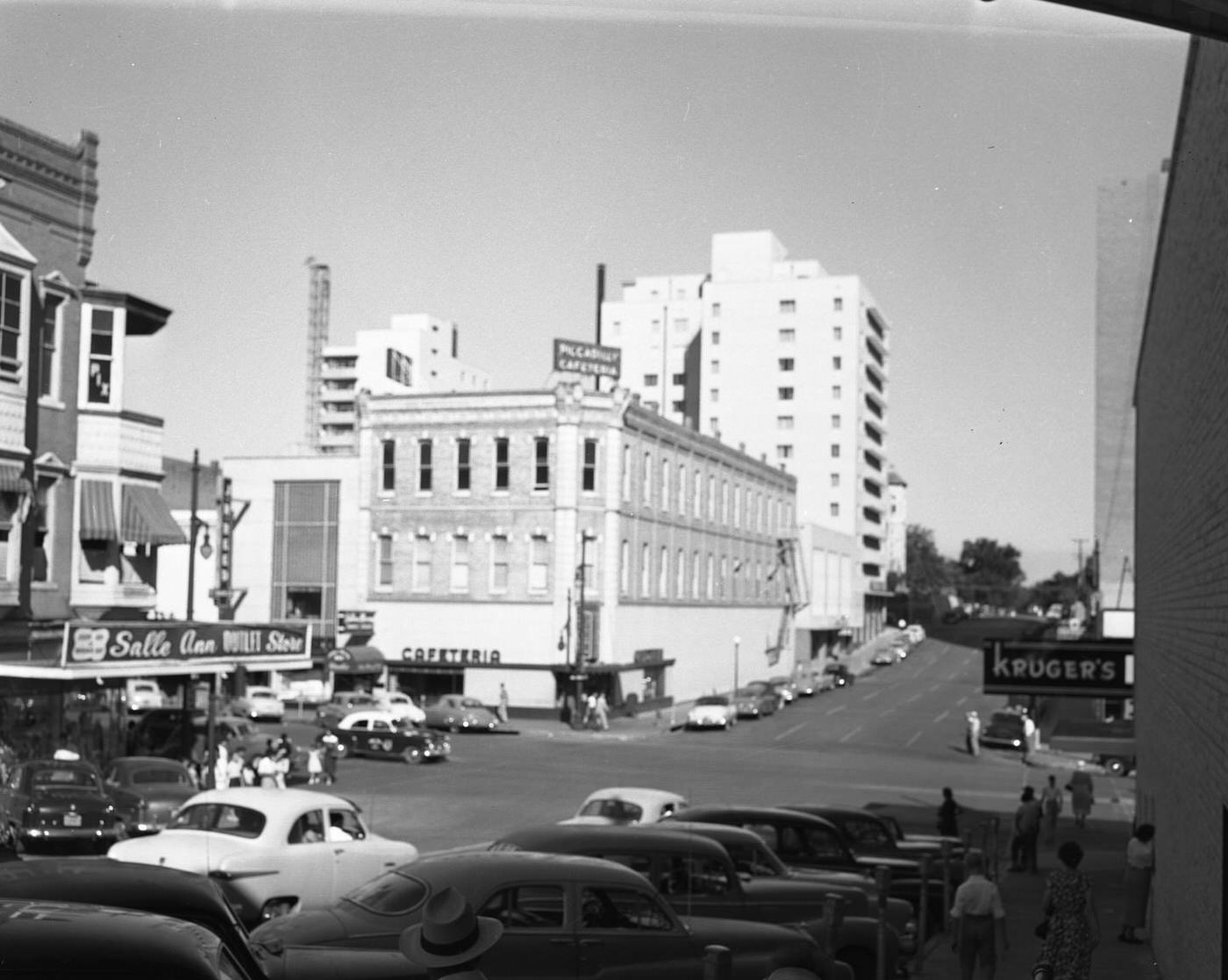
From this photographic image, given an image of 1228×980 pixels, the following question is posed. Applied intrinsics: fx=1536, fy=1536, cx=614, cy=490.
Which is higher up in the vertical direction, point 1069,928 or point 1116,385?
point 1116,385

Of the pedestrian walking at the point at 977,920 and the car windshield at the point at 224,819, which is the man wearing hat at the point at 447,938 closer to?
the pedestrian walking at the point at 977,920

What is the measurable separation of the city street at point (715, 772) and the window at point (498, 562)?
628 cm

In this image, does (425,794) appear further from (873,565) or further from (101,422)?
(873,565)

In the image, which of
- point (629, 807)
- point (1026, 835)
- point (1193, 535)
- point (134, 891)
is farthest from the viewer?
point (1026, 835)

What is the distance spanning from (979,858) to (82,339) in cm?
2400

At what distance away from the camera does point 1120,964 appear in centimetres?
1652

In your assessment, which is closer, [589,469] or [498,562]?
[589,469]

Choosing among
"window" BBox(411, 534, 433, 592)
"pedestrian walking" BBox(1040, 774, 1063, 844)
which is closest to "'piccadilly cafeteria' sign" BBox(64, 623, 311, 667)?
"pedestrian walking" BBox(1040, 774, 1063, 844)

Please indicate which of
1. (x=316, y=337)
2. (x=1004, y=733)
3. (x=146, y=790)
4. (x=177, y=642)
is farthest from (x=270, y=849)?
(x=316, y=337)

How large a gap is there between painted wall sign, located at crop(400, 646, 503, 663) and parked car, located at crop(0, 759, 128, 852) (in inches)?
1502

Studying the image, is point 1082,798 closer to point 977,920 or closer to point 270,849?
point 977,920

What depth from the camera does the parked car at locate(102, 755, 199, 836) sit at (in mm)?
24016

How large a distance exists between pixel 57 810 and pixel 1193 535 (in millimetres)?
16869

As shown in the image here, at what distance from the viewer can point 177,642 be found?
31.6m
